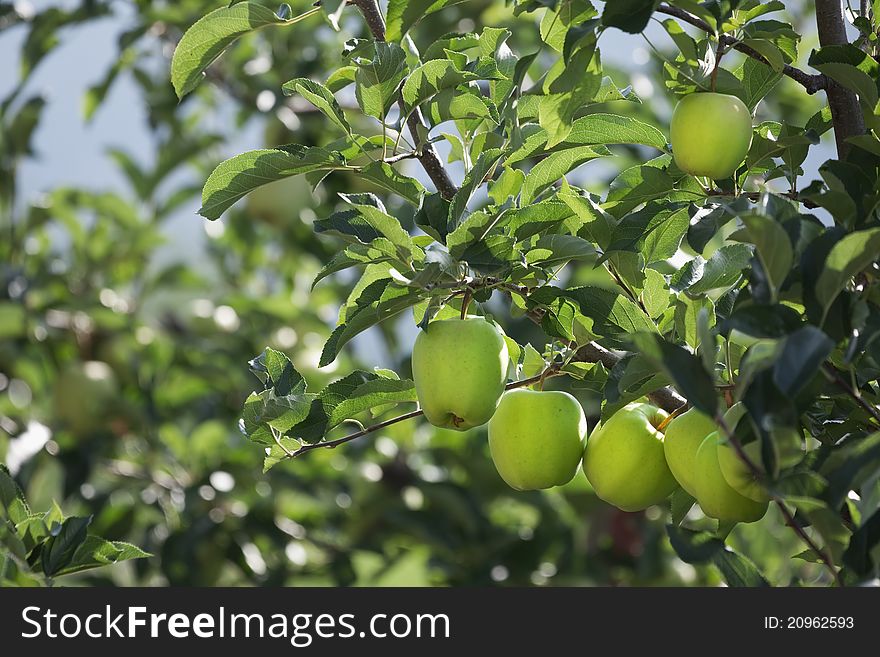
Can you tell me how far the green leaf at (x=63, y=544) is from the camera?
838 millimetres

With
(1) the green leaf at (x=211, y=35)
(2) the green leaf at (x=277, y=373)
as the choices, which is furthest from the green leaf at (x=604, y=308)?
(1) the green leaf at (x=211, y=35)

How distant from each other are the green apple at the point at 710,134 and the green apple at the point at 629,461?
0.20 metres

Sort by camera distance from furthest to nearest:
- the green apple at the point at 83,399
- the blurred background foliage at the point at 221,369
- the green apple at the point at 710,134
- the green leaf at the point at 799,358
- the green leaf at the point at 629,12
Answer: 1. the green apple at the point at 83,399
2. the blurred background foliage at the point at 221,369
3. the green apple at the point at 710,134
4. the green leaf at the point at 629,12
5. the green leaf at the point at 799,358

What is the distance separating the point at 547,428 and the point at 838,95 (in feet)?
1.20

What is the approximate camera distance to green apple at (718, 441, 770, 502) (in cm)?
64

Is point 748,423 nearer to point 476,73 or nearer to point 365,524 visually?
point 476,73

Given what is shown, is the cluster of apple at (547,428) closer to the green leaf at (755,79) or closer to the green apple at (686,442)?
the green apple at (686,442)

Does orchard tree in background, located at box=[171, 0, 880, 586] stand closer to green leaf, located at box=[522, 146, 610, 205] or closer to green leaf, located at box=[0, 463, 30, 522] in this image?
green leaf, located at box=[522, 146, 610, 205]

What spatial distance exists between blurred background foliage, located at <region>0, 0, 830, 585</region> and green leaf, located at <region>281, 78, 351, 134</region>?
1.03 meters

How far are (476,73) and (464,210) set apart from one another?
127 millimetres

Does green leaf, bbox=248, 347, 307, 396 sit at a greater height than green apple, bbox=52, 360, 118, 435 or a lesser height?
greater

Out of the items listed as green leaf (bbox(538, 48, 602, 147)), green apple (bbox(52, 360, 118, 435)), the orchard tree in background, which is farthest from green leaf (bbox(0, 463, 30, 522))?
green apple (bbox(52, 360, 118, 435))

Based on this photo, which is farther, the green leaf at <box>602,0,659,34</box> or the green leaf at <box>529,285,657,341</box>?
the green leaf at <box>529,285,657,341</box>

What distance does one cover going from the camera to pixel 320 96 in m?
0.82
